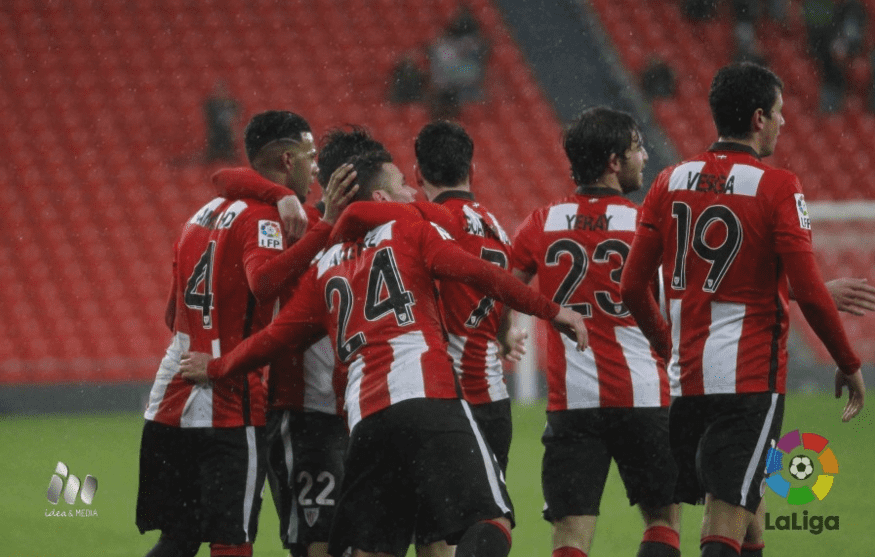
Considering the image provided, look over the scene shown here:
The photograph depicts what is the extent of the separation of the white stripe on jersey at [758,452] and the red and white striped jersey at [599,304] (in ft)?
2.07

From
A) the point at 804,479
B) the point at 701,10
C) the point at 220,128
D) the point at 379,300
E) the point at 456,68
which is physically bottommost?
the point at 804,479

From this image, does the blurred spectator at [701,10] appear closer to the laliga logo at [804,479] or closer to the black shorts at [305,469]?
the laliga logo at [804,479]

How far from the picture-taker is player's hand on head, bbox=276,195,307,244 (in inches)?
153

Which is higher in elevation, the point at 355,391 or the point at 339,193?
the point at 339,193

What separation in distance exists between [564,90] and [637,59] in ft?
3.15

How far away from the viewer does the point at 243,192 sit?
4.03m

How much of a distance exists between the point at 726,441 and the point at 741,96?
109 cm

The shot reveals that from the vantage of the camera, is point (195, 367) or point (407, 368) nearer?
point (407, 368)

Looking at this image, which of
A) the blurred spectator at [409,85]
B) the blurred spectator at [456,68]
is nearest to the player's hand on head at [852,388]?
the blurred spectator at [456,68]

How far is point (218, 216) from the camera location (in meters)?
4.02

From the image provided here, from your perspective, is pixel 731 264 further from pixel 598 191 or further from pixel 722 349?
pixel 598 191

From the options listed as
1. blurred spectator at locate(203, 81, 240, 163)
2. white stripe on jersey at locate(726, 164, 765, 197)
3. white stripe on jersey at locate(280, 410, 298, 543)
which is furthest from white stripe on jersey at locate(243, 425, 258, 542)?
blurred spectator at locate(203, 81, 240, 163)

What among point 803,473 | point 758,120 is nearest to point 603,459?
point 758,120

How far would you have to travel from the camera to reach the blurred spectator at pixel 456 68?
42.2 ft
